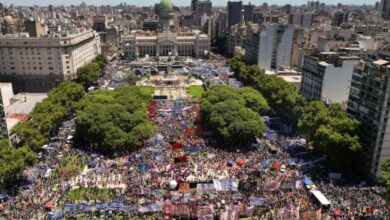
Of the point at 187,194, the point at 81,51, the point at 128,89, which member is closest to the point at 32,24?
the point at 81,51

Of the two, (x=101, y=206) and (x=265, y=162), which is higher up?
(x=265, y=162)

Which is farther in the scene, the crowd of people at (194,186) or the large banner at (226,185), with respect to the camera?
the large banner at (226,185)

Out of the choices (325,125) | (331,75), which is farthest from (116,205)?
(331,75)

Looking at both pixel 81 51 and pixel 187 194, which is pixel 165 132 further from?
pixel 81 51

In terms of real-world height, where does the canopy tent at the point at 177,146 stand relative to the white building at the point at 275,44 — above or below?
below

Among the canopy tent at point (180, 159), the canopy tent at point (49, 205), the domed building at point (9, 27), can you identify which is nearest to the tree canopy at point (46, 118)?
the canopy tent at point (49, 205)

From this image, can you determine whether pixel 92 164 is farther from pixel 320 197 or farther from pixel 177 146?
pixel 320 197

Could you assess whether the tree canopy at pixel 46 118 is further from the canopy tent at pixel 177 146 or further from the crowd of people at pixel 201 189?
the canopy tent at pixel 177 146

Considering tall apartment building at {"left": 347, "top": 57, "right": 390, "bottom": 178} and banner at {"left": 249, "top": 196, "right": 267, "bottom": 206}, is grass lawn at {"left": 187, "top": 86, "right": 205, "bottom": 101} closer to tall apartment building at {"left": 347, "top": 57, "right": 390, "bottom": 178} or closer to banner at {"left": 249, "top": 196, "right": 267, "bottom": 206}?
tall apartment building at {"left": 347, "top": 57, "right": 390, "bottom": 178}
